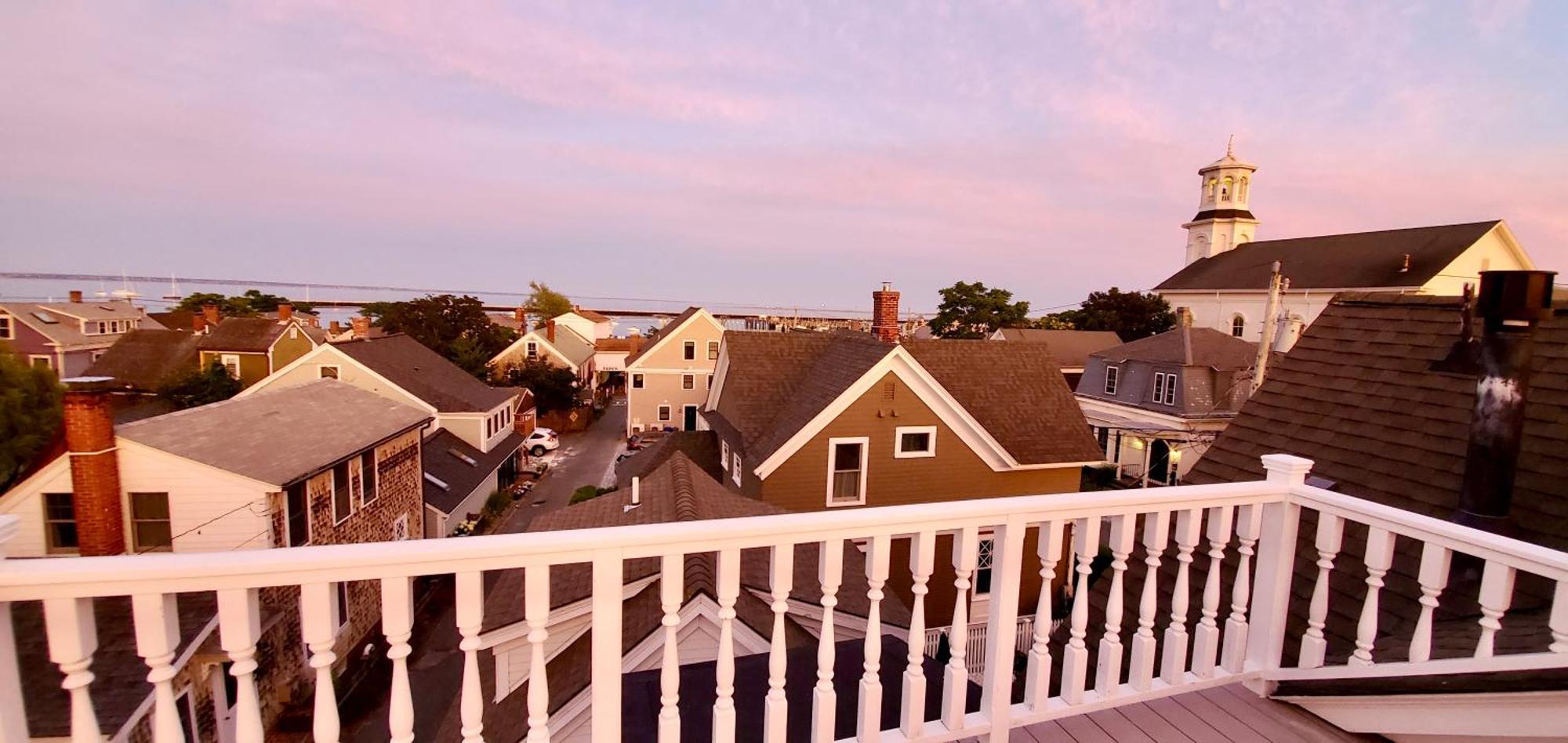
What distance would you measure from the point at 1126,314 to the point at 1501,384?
Answer: 169 feet

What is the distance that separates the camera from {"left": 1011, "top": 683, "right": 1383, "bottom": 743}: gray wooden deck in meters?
2.69

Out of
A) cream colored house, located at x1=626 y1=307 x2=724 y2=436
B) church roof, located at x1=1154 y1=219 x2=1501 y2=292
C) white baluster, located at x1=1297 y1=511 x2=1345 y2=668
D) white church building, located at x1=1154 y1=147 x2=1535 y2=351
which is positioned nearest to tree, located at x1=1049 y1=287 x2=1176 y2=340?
white church building, located at x1=1154 y1=147 x2=1535 y2=351

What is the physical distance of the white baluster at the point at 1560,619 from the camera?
7.27 ft

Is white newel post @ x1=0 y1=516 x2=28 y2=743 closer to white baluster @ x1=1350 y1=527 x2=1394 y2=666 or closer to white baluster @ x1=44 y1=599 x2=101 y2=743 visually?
white baluster @ x1=44 y1=599 x2=101 y2=743

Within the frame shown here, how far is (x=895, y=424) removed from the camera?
1302 cm

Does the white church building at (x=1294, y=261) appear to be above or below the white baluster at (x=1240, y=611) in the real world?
above

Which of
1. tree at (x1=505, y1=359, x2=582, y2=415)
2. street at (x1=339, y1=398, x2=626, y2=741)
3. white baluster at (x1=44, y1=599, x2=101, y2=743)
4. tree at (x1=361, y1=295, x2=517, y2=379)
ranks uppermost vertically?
white baluster at (x1=44, y1=599, x2=101, y2=743)

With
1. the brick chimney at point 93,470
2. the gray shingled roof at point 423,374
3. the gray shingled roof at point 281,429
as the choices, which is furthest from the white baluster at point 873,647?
the gray shingled roof at point 423,374

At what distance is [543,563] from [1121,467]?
26.3 metres

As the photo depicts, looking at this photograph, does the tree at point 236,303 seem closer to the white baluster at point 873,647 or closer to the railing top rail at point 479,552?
the railing top rail at point 479,552

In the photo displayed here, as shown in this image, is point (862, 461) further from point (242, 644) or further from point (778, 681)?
point (242, 644)

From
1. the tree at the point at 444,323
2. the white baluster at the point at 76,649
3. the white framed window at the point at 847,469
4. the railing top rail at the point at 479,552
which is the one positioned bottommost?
the white framed window at the point at 847,469

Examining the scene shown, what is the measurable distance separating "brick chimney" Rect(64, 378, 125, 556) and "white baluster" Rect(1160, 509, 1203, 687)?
13.0 meters

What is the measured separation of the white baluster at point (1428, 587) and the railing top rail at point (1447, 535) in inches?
1.5
